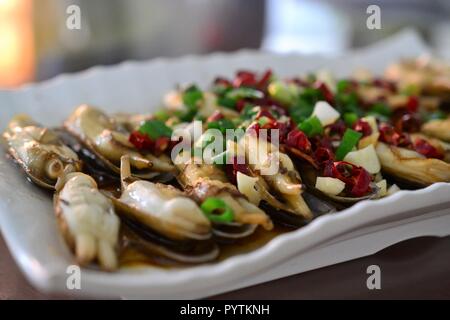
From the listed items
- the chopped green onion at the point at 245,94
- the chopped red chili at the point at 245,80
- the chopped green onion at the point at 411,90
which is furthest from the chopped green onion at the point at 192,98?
the chopped green onion at the point at 411,90

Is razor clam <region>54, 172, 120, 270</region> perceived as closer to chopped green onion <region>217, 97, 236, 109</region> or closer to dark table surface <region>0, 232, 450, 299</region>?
dark table surface <region>0, 232, 450, 299</region>

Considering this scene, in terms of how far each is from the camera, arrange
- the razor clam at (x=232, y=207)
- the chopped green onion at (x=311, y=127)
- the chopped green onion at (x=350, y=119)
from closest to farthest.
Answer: the razor clam at (x=232, y=207) → the chopped green onion at (x=311, y=127) → the chopped green onion at (x=350, y=119)

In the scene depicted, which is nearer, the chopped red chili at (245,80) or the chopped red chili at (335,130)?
the chopped red chili at (335,130)

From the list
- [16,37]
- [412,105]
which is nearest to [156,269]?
[412,105]

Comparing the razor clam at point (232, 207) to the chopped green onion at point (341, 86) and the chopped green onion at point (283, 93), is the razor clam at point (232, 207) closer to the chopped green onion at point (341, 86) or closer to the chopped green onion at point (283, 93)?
the chopped green onion at point (283, 93)

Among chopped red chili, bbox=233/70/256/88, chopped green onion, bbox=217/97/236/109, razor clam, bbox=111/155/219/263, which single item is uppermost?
chopped red chili, bbox=233/70/256/88

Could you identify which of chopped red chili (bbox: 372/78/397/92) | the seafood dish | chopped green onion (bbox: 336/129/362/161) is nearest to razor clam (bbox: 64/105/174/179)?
the seafood dish

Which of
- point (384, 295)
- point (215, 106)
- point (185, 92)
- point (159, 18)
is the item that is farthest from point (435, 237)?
point (159, 18)

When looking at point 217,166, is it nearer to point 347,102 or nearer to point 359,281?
point 359,281
